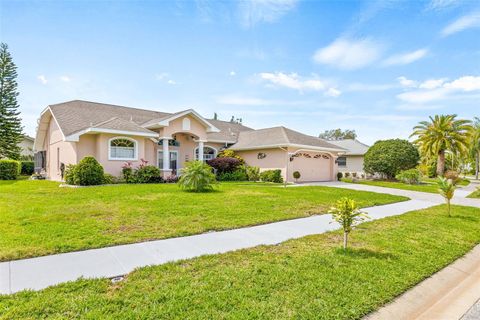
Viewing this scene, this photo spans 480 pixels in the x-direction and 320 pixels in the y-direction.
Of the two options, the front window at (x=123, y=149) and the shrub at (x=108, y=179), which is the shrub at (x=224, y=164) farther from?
the shrub at (x=108, y=179)

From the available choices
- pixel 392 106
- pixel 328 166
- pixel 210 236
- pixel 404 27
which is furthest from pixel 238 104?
pixel 210 236

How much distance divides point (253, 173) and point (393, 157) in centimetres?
1267

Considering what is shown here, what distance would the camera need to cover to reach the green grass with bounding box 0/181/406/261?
5.16 m

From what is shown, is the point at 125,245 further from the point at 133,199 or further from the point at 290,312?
the point at 133,199

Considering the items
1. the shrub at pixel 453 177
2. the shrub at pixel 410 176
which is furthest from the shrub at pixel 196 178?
the shrub at pixel 410 176

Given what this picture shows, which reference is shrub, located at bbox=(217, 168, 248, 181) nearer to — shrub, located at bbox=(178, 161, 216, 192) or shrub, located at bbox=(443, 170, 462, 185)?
shrub, located at bbox=(178, 161, 216, 192)

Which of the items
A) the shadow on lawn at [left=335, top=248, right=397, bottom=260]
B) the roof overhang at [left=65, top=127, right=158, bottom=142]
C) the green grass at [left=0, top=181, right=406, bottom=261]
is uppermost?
the roof overhang at [left=65, top=127, right=158, bottom=142]

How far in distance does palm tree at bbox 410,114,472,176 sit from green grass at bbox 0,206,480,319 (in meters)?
27.0

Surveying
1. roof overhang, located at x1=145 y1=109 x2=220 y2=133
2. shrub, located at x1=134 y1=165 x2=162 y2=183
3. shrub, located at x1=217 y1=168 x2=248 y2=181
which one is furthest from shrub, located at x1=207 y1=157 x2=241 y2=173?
shrub, located at x1=134 y1=165 x2=162 y2=183

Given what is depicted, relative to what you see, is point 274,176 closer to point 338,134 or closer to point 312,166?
point 312,166

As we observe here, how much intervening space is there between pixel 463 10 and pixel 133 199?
14324 mm

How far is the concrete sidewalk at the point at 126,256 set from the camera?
3.71 m

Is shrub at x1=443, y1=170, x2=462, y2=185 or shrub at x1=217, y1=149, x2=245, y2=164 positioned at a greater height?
shrub at x1=217, y1=149, x2=245, y2=164

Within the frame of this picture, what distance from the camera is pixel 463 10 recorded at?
9.82m
